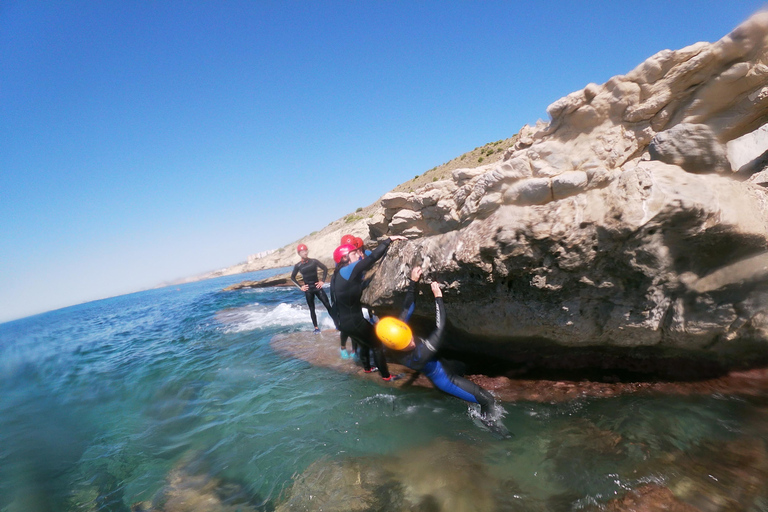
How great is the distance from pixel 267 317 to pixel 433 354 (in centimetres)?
1208

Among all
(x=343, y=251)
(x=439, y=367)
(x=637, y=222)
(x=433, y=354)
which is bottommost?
(x=439, y=367)

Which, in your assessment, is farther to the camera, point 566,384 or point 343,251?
point 343,251

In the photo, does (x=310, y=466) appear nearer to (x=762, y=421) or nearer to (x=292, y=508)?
(x=292, y=508)

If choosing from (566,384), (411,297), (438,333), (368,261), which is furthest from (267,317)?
(566,384)

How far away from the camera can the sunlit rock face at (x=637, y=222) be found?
11.7ft

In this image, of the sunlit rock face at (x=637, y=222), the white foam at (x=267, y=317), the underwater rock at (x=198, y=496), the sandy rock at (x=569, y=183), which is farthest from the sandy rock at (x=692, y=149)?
the white foam at (x=267, y=317)

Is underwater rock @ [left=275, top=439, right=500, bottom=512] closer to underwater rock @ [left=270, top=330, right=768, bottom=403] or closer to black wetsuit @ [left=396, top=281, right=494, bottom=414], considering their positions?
black wetsuit @ [left=396, top=281, right=494, bottom=414]

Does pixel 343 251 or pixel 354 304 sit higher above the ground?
pixel 343 251

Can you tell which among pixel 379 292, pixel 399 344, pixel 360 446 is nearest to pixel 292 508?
pixel 360 446

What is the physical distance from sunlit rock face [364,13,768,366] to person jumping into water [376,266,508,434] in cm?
88

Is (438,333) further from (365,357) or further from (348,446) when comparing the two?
(365,357)

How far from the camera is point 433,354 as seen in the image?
455cm

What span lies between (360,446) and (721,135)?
255 inches

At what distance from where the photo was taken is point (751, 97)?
3723 millimetres
